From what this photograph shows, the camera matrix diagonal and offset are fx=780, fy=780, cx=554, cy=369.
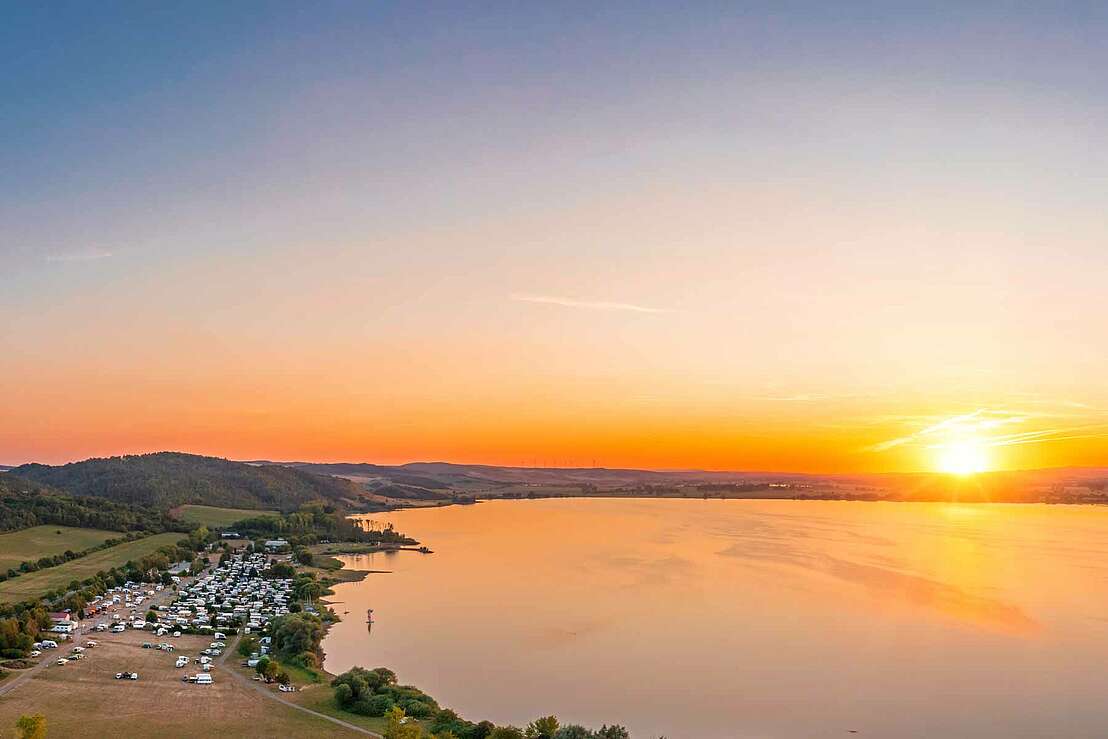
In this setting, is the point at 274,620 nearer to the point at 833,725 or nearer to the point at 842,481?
the point at 833,725

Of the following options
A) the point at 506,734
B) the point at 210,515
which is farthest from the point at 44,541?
the point at 506,734

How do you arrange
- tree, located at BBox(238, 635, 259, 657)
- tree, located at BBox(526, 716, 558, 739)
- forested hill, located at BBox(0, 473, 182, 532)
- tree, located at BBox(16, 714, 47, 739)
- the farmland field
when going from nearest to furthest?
tree, located at BBox(16, 714, 47, 739) → tree, located at BBox(526, 716, 558, 739) → the farmland field → tree, located at BBox(238, 635, 259, 657) → forested hill, located at BBox(0, 473, 182, 532)

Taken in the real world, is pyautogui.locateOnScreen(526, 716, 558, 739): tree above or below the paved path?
above

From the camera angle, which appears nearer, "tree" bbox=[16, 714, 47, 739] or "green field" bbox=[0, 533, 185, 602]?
"tree" bbox=[16, 714, 47, 739]

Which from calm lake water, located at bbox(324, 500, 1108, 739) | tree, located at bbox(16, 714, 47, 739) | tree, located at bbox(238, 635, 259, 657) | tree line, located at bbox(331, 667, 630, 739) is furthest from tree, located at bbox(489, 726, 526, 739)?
tree, located at bbox(238, 635, 259, 657)

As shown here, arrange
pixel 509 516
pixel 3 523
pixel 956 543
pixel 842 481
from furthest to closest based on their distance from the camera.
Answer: pixel 842 481
pixel 509 516
pixel 956 543
pixel 3 523

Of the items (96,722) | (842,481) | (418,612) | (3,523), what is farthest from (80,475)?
(842,481)

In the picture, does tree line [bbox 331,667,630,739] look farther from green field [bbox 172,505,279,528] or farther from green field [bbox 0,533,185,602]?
green field [bbox 172,505,279,528]
